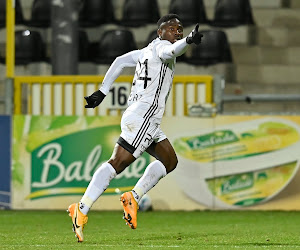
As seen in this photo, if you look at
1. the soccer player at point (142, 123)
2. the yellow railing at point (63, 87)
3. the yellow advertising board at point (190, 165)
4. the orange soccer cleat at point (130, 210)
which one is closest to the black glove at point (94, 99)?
the soccer player at point (142, 123)

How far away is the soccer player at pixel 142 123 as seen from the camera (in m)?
8.23

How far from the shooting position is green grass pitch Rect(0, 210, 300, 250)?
8.04 meters

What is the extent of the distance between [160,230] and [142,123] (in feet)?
5.67

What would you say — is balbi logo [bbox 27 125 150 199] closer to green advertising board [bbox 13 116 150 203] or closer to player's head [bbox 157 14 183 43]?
green advertising board [bbox 13 116 150 203]

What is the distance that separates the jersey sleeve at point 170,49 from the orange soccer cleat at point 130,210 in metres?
1.12

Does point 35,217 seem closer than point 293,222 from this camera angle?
No

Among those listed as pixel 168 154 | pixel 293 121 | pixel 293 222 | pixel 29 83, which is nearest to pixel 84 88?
pixel 29 83

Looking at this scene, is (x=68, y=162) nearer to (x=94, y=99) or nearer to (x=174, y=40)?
(x=94, y=99)

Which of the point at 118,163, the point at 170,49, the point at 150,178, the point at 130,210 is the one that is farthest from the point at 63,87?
the point at 170,49

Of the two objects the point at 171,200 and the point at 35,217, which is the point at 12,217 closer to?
the point at 35,217

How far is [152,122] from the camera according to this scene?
27.7 feet

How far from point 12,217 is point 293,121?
3573 mm

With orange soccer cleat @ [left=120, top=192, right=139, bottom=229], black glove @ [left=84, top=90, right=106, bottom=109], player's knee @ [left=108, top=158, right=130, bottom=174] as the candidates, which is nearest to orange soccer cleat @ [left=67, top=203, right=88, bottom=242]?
orange soccer cleat @ [left=120, top=192, right=139, bottom=229]

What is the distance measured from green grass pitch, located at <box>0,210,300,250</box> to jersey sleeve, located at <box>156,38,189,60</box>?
1.44m
